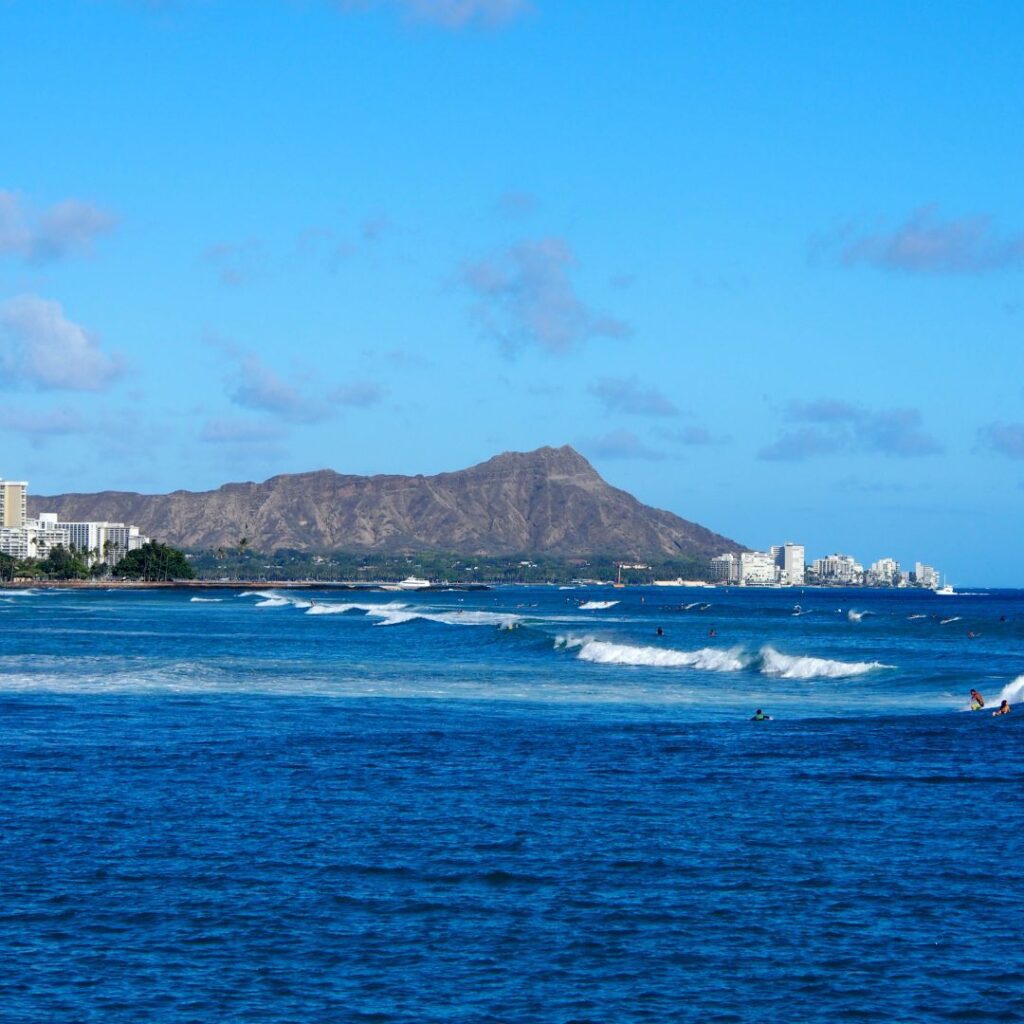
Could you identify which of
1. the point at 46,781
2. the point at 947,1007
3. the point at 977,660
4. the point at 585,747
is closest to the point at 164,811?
the point at 46,781

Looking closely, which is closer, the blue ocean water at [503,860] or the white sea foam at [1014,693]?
the blue ocean water at [503,860]

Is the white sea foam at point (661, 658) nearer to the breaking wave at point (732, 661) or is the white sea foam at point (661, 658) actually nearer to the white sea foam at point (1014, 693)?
the breaking wave at point (732, 661)

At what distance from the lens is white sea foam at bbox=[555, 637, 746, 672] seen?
2726 inches

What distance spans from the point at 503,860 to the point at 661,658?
51.2 m

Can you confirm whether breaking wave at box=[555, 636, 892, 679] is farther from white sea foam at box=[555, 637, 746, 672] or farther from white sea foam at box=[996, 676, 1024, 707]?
white sea foam at box=[996, 676, 1024, 707]

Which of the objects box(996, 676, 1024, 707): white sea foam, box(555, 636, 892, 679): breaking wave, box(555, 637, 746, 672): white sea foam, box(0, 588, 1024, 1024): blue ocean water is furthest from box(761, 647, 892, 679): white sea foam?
box(0, 588, 1024, 1024): blue ocean water

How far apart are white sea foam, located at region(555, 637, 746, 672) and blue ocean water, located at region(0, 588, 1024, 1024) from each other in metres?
21.8

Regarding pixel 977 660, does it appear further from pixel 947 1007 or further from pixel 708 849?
pixel 947 1007

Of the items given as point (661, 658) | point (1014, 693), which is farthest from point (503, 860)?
point (661, 658)

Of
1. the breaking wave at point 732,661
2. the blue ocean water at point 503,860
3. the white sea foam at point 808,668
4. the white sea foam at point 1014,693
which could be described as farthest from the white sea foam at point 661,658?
the blue ocean water at point 503,860

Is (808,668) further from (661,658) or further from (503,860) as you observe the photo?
(503,860)

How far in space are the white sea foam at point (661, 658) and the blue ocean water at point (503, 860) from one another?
21842mm

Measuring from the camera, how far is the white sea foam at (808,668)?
6391cm

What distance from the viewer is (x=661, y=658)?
72.6m
